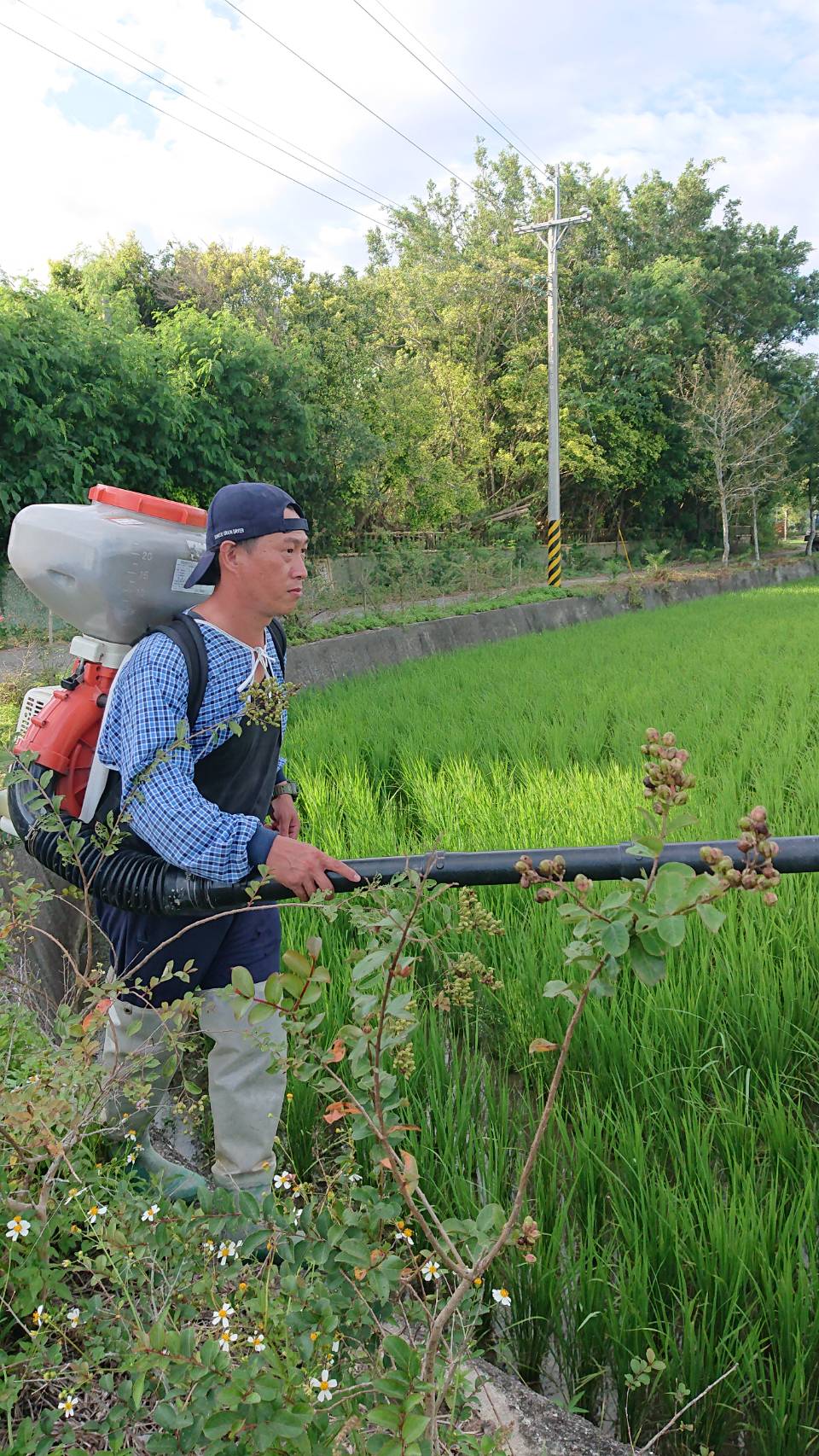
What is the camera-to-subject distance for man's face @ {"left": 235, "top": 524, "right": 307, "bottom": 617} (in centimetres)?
162

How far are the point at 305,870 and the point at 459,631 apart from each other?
8620 mm

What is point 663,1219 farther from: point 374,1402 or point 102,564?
point 102,564

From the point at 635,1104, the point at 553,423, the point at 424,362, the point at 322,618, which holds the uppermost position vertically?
the point at 424,362

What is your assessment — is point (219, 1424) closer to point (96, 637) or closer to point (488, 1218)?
point (488, 1218)

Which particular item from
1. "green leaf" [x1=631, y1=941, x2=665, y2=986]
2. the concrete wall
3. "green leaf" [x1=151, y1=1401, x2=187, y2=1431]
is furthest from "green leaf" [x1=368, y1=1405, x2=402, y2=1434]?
the concrete wall

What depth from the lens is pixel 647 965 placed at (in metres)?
0.74

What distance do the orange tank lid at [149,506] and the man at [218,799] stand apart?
14 cm

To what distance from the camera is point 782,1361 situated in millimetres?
1206

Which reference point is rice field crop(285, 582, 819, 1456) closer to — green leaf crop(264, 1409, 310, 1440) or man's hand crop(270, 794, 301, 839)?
man's hand crop(270, 794, 301, 839)

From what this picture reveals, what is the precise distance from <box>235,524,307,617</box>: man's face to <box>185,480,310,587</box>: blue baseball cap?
0.02 m

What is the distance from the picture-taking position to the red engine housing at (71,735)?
5.42 ft

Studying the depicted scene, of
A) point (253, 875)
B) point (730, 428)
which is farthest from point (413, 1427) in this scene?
point (730, 428)

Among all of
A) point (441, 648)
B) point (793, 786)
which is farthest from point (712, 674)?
point (441, 648)

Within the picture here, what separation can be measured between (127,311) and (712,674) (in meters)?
7.27
